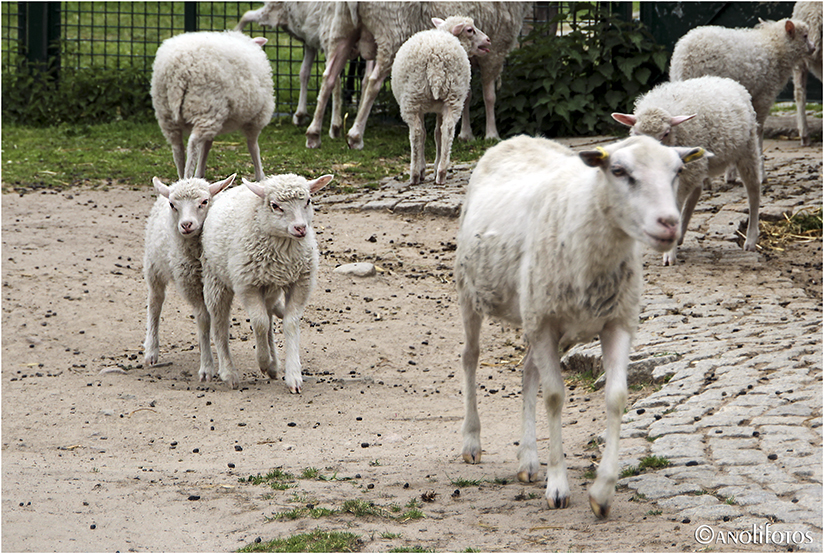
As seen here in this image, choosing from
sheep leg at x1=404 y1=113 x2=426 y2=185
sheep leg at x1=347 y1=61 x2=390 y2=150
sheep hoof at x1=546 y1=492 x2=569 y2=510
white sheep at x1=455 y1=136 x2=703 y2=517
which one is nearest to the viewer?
white sheep at x1=455 y1=136 x2=703 y2=517

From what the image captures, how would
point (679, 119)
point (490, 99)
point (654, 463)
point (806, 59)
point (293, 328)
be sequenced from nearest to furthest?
point (654, 463) < point (293, 328) < point (679, 119) < point (806, 59) < point (490, 99)

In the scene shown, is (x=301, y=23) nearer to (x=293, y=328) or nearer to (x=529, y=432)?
(x=293, y=328)

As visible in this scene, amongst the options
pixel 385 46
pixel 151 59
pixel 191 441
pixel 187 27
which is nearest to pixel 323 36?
pixel 385 46

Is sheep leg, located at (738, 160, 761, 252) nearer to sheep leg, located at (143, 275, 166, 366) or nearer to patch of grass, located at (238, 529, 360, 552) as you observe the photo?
sheep leg, located at (143, 275, 166, 366)

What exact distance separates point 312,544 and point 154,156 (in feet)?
31.0

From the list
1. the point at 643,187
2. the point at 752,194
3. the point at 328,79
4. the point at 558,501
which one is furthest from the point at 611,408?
the point at 328,79

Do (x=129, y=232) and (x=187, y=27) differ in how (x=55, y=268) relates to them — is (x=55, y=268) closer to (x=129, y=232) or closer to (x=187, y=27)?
(x=129, y=232)

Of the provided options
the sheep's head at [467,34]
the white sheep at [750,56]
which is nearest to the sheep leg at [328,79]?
the sheep's head at [467,34]

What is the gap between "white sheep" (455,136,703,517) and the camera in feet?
11.8

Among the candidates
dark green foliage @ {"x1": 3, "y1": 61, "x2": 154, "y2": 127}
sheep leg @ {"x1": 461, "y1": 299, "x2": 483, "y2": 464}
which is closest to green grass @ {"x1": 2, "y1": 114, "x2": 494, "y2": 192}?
dark green foliage @ {"x1": 3, "y1": 61, "x2": 154, "y2": 127}

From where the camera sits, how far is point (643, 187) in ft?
11.6

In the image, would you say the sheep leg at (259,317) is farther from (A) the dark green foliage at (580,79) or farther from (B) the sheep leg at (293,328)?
(A) the dark green foliage at (580,79)

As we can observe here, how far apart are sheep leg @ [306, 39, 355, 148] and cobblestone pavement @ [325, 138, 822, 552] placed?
127 inches

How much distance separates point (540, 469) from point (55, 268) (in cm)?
540
